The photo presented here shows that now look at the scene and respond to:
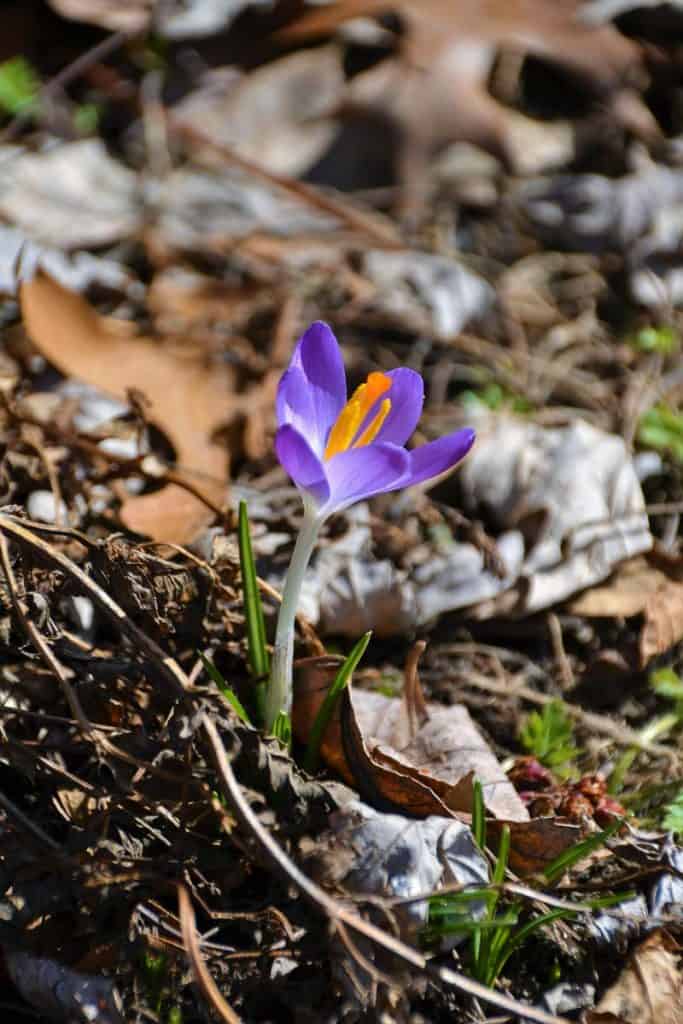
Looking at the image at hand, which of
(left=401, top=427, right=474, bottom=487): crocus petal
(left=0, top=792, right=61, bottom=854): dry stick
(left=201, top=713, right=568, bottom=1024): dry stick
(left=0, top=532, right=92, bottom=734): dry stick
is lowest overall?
(left=0, top=792, right=61, bottom=854): dry stick

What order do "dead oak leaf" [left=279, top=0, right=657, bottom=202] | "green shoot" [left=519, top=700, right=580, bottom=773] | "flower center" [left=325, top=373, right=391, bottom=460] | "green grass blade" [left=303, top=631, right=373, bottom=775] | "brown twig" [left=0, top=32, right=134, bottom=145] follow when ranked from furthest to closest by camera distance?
1. "dead oak leaf" [left=279, top=0, right=657, bottom=202]
2. "brown twig" [left=0, top=32, right=134, bottom=145]
3. "green shoot" [left=519, top=700, right=580, bottom=773]
4. "green grass blade" [left=303, top=631, right=373, bottom=775]
5. "flower center" [left=325, top=373, right=391, bottom=460]

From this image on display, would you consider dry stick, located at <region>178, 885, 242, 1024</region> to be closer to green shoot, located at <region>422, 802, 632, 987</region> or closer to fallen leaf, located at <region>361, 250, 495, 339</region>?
green shoot, located at <region>422, 802, 632, 987</region>

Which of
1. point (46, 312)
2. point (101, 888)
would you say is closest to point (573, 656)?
point (101, 888)

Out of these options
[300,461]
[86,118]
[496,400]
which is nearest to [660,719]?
[496,400]

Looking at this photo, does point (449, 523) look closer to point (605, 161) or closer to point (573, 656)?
point (573, 656)

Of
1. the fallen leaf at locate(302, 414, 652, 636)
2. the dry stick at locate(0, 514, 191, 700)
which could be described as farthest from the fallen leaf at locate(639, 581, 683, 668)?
the dry stick at locate(0, 514, 191, 700)

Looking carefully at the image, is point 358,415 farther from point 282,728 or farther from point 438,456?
point 282,728

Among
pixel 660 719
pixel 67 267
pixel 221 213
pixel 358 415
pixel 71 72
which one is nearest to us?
pixel 358 415
